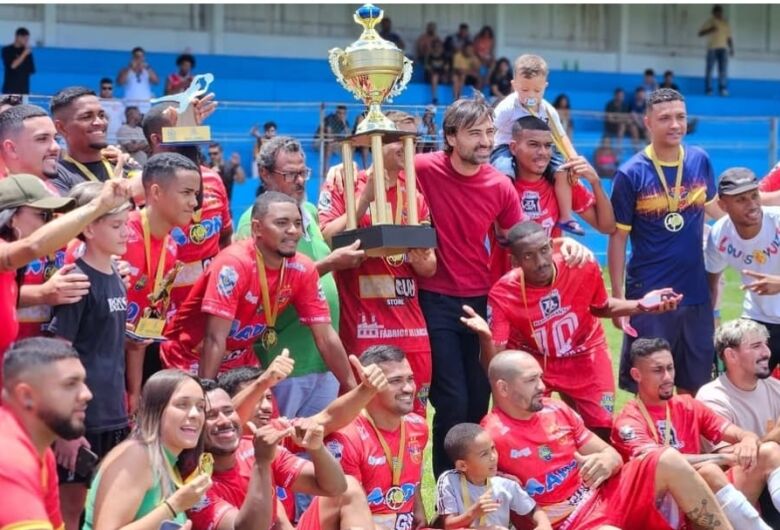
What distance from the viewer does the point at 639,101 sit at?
26594mm

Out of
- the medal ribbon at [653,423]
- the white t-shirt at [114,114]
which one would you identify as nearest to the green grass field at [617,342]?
the medal ribbon at [653,423]

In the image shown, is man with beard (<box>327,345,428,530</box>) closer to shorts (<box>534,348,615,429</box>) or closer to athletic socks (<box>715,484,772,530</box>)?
shorts (<box>534,348,615,429</box>)

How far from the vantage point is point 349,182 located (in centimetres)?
809

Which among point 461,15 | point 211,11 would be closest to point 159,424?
point 211,11

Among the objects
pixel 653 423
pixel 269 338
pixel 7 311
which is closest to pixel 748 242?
pixel 653 423

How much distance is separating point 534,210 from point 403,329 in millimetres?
1298

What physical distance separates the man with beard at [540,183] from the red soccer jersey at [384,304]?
2.43 feet

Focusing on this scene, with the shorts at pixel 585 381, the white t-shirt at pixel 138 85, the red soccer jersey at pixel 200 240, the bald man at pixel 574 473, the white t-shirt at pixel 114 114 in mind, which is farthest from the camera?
the white t-shirt at pixel 138 85

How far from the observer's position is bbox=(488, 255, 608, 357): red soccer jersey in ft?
27.4

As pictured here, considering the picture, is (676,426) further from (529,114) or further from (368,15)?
(368,15)

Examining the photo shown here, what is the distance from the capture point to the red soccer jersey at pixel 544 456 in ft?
25.8

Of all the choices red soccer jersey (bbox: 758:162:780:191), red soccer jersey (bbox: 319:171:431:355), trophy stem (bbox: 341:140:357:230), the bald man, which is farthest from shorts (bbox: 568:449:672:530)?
red soccer jersey (bbox: 758:162:780:191)

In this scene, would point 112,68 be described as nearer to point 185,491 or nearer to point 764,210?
point 764,210

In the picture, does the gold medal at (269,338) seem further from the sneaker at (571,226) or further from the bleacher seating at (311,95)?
the bleacher seating at (311,95)
